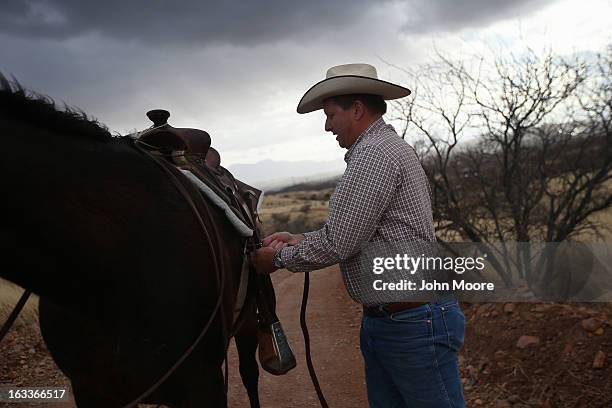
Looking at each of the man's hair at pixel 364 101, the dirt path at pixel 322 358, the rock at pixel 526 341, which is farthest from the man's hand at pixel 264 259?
the rock at pixel 526 341

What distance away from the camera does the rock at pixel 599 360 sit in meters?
3.66

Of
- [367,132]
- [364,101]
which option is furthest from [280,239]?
[364,101]

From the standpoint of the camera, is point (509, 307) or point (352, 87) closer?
point (352, 87)

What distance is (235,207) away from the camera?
10.2 feet

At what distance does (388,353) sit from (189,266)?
99cm

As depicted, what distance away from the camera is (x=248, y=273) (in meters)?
2.86

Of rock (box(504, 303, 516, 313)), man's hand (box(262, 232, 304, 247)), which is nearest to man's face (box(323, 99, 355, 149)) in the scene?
man's hand (box(262, 232, 304, 247))

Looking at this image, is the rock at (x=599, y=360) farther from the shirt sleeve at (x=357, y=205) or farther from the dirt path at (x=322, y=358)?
the shirt sleeve at (x=357, y=205)

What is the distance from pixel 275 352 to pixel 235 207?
0.93 meters

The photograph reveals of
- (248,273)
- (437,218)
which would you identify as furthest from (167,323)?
(437,218)

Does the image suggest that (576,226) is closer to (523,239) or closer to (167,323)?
(523,239)

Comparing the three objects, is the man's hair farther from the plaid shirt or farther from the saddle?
the saddle

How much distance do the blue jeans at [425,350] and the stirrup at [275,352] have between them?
89cm

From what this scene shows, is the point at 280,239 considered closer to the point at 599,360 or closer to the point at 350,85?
the point at 350,85
